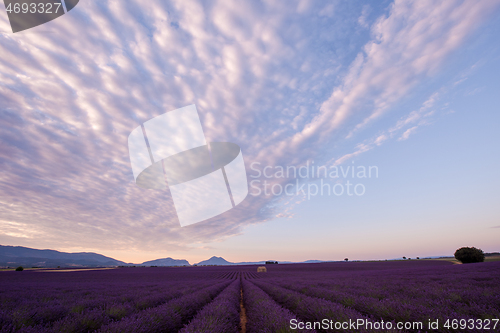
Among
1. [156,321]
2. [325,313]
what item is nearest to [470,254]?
[325,313]

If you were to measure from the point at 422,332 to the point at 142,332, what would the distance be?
15.8 feet

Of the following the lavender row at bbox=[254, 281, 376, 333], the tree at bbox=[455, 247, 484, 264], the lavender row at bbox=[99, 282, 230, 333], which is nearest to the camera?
the lavender row at bbox=[99, 282, 230, 333]

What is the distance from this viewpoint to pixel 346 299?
6.30 metres

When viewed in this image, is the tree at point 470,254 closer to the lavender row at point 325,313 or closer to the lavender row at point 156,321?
the lavender row at point 325,313

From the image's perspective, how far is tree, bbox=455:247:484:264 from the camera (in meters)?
33.5

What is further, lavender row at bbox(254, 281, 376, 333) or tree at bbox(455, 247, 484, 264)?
tree at bbox(455, 247, 484, 264)

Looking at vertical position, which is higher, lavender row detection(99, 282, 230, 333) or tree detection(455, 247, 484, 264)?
lavender row detection(99, 282, 230, 333)

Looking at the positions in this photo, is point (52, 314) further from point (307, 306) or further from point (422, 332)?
point (422, 332)

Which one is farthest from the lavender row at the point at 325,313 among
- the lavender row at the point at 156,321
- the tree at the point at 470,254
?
the tree at the point at 470,254

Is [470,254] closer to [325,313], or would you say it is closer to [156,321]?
[325,313]

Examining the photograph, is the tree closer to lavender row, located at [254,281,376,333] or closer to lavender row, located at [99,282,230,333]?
lavender row, located at [254,281,376,333]

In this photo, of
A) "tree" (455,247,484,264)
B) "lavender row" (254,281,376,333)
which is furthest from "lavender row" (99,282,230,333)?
"tree" (455,247,484,264)

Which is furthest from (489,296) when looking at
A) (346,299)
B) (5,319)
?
(5,319)

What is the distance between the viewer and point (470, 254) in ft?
112
